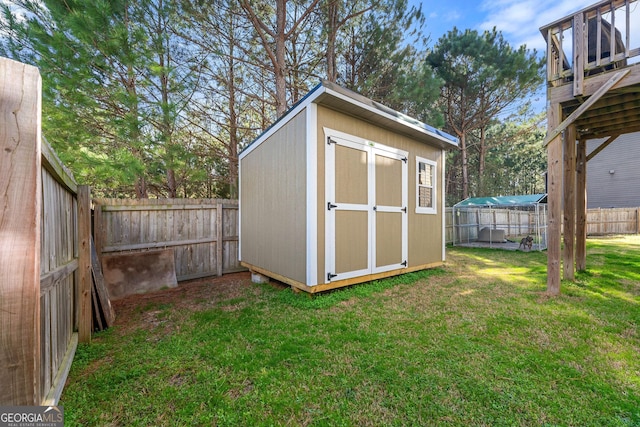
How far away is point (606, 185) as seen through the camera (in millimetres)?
13266

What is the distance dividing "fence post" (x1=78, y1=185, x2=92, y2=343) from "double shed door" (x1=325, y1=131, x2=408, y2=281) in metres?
2.44

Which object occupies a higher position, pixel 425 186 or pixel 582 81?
pixel 582 81

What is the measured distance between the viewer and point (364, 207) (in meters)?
3.88

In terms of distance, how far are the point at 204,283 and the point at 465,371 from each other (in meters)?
4.09

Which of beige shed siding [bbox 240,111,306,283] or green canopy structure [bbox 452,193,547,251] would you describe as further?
green canopy structure [bbox 452,193,547,251]

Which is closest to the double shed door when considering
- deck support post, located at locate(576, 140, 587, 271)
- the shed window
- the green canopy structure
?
the shed window

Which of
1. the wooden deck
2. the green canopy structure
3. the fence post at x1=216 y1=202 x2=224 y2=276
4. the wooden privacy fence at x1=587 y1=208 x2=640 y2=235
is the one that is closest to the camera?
the wooden deck

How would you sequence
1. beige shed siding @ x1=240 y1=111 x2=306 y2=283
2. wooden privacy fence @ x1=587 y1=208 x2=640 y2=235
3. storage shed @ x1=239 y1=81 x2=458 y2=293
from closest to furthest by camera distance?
storage shed @ x1=239 y1=81 x2=458 y2=293, beige shed siding @ x1=240 y1=111 x2=306 y2=283, wooden privacy fence @ x1=587 y1=208 x2=640 y2=235

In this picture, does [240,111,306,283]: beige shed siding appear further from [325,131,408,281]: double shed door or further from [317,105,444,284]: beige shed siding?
[325,131,408,281]: double shed door

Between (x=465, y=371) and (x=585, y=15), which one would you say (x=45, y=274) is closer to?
(x=465, y=371)

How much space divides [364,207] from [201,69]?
565cm

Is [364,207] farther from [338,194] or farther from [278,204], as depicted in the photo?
[278,204]

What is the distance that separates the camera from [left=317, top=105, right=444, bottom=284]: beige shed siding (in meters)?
3.38

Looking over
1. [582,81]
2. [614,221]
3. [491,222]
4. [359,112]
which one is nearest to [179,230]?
[359,112]
